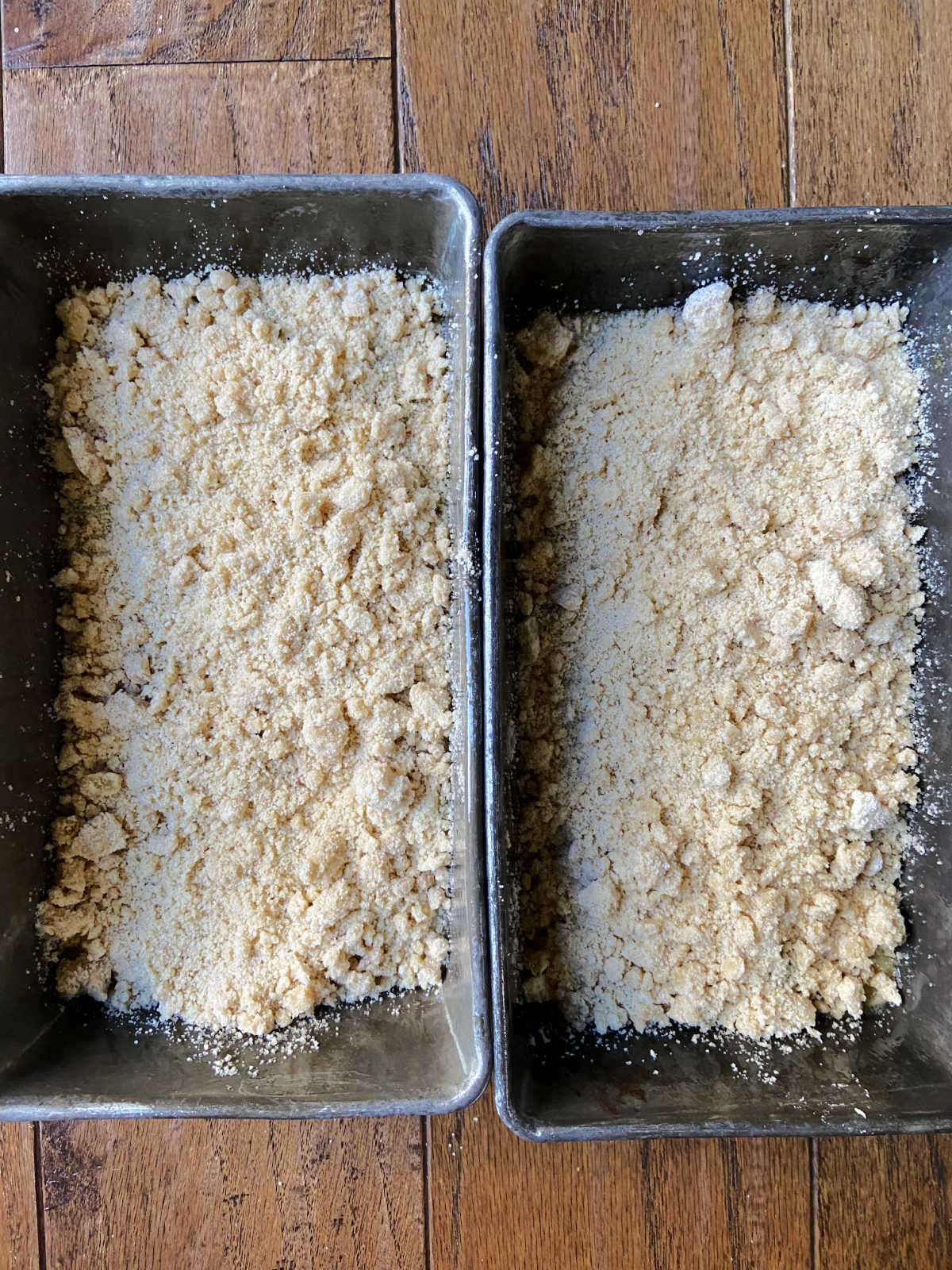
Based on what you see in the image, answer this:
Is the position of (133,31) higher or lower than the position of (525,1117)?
higher

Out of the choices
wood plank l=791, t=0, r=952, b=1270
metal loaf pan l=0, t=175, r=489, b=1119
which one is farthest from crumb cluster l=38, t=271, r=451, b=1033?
wood plank l=791, t=0, r=952, b=1270

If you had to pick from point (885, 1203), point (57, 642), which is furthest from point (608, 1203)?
point (57, 642)

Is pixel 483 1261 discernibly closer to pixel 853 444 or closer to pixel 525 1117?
pixel 525 1117

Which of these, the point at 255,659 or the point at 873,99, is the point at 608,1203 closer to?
the point at 255,659

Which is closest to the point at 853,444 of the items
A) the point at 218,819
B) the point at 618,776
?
the point at 618,776

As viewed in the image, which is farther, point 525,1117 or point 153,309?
point 153,309

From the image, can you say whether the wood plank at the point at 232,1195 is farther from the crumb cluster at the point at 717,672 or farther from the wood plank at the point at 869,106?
the wood plank at the point at 869,106
